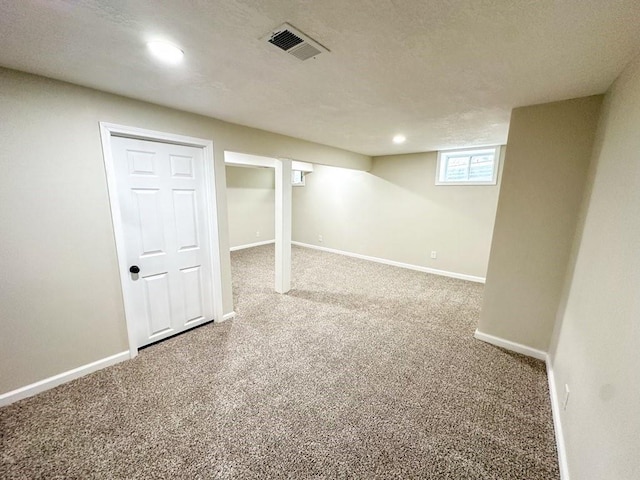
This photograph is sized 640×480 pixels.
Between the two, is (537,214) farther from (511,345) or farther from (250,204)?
(250,204)

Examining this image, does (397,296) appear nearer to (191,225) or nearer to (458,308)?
(458,308)

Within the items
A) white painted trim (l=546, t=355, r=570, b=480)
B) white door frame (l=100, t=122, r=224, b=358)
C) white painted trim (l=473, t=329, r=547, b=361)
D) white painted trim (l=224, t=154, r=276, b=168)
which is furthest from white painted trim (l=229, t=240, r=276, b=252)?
white painted trim (l=546, t=355, r=570, b=480)

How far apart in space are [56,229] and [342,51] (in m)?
2.43

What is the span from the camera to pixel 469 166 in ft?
14.5

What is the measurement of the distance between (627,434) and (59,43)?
10.4 feet

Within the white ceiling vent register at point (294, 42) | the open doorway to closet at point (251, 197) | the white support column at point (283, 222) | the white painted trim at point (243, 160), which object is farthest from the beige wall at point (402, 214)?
the white ceiling vent register at point (294, 42)

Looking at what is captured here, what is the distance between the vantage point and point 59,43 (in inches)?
52.9

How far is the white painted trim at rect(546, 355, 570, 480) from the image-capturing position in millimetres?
1427

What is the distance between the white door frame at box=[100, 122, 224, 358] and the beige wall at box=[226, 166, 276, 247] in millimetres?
3449

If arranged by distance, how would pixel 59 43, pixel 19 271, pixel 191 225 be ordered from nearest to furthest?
pixel 59 43, pixel 19 271, pixel 191 225

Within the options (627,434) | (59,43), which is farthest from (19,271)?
(627,434)

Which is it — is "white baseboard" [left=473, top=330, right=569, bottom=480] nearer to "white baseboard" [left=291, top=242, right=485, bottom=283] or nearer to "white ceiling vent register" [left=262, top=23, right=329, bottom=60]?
"white baseboard" [left=291, top=242, right=485, bottom=283]

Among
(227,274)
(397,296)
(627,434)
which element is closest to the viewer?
(627,434)

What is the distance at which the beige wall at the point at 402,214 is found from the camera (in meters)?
4.48
